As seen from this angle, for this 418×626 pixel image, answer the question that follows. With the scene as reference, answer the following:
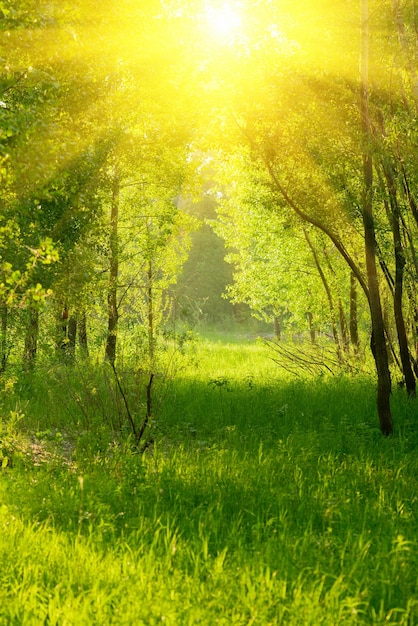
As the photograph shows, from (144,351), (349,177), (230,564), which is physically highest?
(349,177)

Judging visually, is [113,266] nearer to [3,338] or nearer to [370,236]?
[3,338]

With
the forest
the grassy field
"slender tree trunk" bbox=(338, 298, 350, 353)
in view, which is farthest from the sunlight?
"slender tree trunk" bbox=(338, 298, 350, 353)

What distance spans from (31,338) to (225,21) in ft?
25.4

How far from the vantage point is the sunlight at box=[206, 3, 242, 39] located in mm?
11656

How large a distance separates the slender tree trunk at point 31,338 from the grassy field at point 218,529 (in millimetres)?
2528

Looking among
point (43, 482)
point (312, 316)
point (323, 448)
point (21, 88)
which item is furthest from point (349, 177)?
point (312, 316)

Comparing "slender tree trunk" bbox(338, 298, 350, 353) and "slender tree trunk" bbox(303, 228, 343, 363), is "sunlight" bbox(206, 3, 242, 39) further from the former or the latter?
"slender tree trunk" bbox(338, 298, 350, 353)

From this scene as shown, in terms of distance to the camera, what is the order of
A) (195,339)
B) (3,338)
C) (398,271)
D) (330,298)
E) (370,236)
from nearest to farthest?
(370,236), (195,339), (398,271), (3,338), (330,298)

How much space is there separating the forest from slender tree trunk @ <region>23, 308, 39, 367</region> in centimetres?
14

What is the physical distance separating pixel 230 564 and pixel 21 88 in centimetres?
775

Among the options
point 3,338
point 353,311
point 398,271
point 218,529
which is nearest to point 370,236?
point 398,271

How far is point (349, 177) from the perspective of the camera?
12.6m

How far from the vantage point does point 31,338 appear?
14.0 m

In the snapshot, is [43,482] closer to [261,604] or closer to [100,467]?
[100,467]
